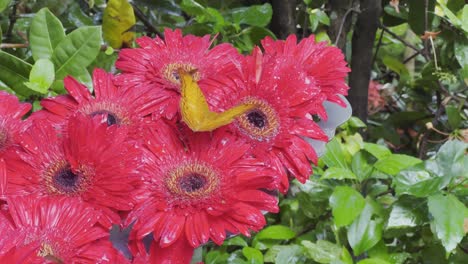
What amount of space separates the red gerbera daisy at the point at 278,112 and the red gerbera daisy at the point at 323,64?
0.02 metres

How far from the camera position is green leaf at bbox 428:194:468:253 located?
2.11ft

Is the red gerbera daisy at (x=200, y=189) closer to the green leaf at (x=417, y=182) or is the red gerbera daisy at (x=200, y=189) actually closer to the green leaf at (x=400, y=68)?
the green leaf at (x=417, y=182)

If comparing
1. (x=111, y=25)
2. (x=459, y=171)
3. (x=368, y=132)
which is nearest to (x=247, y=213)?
(x=111, y=25)

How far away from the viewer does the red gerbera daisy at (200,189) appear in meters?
0.34

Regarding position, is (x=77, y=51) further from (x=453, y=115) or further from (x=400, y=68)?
(x=400, y=68)

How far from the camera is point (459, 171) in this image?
2.28ft

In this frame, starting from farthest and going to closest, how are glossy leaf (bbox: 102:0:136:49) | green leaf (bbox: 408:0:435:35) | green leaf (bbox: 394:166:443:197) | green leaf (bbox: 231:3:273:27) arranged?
green leaf (bbox: 408:0:435:35) < green leaf (bbox: 231:3:273:27) < green leaf (bbox: 394:166:443:197) < glossy leaf (bbox: 102:0:136:49)

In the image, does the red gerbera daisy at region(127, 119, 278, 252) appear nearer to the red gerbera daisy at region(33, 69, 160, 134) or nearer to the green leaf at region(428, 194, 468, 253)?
the red gerbera daisy at region(33, 69, 160, 134)

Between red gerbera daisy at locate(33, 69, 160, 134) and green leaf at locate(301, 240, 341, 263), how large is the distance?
396 millimetres

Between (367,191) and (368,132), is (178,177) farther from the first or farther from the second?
(368,132)

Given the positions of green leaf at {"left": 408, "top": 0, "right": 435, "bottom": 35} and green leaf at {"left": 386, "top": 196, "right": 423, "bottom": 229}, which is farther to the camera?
green leaf at {"left": 408, "top": 0, "right": 435, "bottom": 35}

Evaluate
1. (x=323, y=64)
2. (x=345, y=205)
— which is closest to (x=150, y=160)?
(x=323, y=64)

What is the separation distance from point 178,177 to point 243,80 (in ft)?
0.31

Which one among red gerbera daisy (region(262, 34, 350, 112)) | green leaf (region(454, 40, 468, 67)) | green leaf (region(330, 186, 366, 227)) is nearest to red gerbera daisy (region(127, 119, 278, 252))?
red gerbera daisy (region(262, 34, 350, 112))
